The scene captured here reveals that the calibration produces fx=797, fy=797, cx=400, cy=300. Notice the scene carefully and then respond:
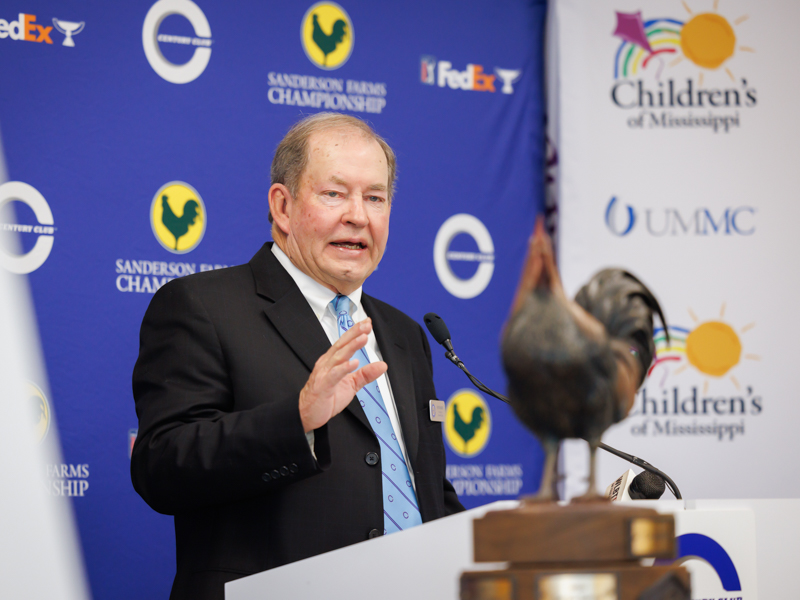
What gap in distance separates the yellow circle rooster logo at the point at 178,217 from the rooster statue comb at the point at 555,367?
2.50 m

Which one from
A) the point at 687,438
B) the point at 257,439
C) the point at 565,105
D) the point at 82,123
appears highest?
the point at 565,105

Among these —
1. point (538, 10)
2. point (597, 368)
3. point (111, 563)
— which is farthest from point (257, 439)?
point (538, 10)

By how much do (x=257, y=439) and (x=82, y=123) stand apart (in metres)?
2.04

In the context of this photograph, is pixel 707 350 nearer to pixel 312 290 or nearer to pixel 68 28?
pixel 312 290

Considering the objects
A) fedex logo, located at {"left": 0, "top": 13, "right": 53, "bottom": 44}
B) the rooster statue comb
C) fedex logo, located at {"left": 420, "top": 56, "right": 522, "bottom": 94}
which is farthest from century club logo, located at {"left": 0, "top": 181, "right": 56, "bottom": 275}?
the rooster statue comb

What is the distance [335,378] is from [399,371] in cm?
79

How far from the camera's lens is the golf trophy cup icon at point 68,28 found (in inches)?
122

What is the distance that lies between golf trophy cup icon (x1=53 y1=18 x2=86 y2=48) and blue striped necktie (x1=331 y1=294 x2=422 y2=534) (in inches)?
75.8

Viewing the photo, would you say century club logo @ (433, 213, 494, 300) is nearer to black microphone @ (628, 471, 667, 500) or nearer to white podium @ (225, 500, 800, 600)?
black microphone @ (628, 471, 667, 500)

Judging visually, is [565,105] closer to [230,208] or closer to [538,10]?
[538,10]

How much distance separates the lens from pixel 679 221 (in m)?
3.94

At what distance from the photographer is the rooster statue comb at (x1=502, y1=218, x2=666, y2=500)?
3.01 ft

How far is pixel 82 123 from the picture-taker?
310 cm

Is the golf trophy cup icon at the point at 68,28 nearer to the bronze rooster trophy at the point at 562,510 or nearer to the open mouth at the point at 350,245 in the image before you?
the open mouth at the point at 350,245
